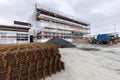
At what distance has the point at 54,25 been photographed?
29.1 meters

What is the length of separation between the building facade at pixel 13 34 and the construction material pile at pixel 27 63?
18.0 m

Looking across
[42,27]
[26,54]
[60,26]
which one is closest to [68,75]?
[26,54]

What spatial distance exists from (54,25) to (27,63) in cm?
2634

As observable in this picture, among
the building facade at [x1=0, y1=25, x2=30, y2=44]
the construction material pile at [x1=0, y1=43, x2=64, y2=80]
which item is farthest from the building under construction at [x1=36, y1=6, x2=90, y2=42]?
the construction material pile at [x1=0, y1=43, x2=64, y2=80]

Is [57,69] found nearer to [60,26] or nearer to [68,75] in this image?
[68,75]

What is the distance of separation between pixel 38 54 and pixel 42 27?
22841 millimetres

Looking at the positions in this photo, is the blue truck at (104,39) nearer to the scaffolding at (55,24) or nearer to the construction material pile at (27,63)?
the scaffolding at (55,24)

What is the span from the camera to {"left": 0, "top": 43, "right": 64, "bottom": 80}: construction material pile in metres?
2.68

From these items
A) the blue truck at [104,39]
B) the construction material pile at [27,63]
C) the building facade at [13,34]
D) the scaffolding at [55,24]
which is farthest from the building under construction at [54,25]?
the construction material pile at [27,63]

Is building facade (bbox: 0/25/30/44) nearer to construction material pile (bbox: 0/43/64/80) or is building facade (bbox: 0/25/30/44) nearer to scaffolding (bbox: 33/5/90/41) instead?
scaffolding (bbox: 33/5/90/41)

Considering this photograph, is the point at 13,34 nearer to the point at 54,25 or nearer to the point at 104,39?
the point at 54,25

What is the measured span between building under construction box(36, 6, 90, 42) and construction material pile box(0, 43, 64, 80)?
2127 cm

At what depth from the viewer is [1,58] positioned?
103 inches

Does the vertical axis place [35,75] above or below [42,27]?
below
